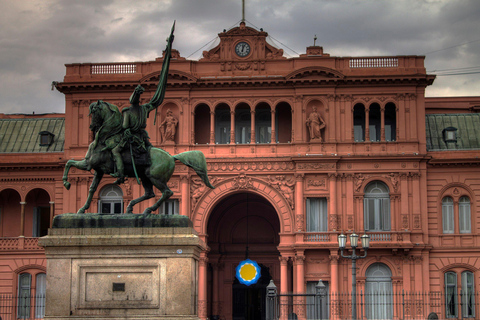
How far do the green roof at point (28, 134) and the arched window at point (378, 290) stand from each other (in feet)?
80.9

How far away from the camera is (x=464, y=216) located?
180 feet

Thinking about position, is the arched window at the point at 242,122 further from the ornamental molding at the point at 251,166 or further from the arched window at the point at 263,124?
the ornamental molding at the point at 251,166

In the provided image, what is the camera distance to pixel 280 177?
54.2 metres

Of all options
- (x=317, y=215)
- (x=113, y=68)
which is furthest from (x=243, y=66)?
(x=317, y=215)

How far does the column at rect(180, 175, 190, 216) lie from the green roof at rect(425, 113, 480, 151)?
1696 centimetres

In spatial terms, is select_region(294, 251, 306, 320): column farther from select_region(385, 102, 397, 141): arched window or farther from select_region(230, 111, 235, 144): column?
select_region(385, 102, 397, 141): arched window

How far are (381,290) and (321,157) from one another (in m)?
9.47

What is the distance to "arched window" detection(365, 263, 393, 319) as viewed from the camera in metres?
52.2

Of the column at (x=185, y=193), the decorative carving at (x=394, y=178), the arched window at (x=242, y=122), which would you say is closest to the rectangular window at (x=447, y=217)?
the decorative carving at (x=394, y=178)

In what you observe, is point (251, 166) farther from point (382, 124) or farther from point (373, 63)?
point (373, 63)

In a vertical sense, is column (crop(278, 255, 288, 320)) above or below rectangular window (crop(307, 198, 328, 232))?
below

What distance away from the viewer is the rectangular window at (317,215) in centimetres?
5381

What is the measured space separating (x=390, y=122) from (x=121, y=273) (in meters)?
39.4

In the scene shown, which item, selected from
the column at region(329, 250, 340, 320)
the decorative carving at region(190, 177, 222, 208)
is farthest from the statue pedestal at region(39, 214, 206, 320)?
the decorative carving at region(190, 177, 222, 208)
